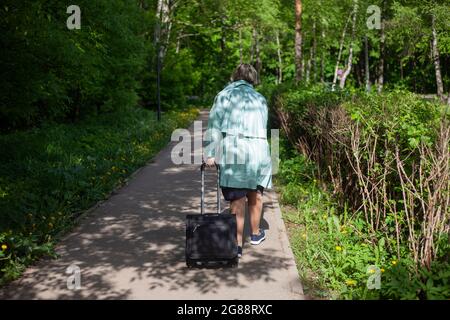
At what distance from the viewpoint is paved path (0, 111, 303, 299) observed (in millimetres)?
4535

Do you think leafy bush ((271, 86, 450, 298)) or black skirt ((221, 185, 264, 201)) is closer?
leafy bush ((271, 86, 450, 298))

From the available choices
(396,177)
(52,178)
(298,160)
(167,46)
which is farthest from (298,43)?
(396,177)

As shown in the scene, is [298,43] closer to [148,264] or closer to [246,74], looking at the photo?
[246,74]

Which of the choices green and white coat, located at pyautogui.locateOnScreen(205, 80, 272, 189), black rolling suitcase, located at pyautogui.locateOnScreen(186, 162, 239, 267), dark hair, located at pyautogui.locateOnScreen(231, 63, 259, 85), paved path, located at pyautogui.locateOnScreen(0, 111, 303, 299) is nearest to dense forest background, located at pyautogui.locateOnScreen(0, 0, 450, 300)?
paved path, located at pyautogui.locateOnScreen(0, 111, 303, 299)

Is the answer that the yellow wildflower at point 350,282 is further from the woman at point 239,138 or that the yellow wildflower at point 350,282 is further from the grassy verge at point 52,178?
the grassy verge at point 52,178

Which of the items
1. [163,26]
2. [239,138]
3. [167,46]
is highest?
[163,26]

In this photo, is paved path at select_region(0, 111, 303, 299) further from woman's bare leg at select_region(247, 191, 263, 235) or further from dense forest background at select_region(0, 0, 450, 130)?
dense forest background at select_region(0, 0, 450, 130)

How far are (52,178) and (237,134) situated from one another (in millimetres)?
3848

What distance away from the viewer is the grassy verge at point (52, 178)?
5.53 metres

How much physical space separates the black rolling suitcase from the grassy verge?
5.44 feet

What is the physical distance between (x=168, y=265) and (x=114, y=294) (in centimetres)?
86

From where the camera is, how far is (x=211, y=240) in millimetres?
4945

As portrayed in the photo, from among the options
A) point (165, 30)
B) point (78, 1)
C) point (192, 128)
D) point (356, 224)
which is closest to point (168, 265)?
point (356, 224)

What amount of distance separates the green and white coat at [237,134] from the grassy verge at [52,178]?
212 cm
